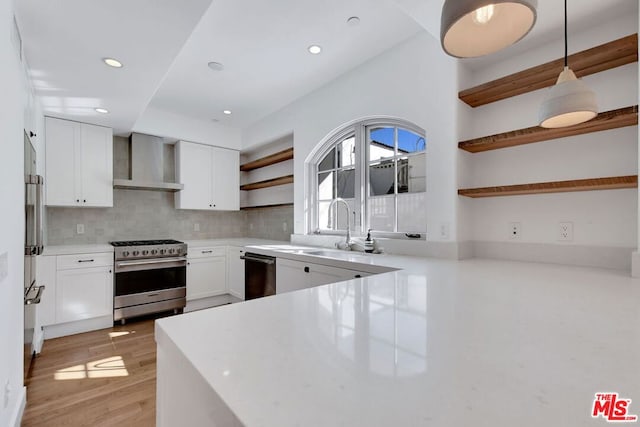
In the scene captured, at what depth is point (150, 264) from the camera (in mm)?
3293

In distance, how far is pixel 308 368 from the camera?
541 millimetres

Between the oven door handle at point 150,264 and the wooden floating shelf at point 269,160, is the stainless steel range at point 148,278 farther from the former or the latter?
the wooden floating shelf at point 269,160

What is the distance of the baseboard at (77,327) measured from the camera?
2840mm

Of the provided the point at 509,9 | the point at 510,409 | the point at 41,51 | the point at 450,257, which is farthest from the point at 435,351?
the point at 41,51

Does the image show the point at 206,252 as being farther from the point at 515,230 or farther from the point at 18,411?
the point at 515,230

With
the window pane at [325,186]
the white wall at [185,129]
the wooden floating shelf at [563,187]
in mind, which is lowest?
the wooden floating shelf at [563,187]

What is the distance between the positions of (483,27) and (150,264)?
11.7 ft

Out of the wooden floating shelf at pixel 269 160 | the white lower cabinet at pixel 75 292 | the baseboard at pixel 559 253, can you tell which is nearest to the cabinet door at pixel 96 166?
the white lower cabinet at pixel 75 292

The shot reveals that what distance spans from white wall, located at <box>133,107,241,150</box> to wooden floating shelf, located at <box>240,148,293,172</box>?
1.12ft

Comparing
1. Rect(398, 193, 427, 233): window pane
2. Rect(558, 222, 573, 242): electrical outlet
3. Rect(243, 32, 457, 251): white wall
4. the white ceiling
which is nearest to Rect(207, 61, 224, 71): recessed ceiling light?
the white ceiling

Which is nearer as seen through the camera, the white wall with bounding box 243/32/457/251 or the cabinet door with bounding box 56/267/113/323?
the white wall with bounding box 243/32/457/251

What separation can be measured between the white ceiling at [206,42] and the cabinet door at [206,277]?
71.9 inches

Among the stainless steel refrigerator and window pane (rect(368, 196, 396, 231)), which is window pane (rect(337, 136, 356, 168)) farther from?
the stainless steel refrigerator

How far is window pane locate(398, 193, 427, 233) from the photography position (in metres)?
2.44
